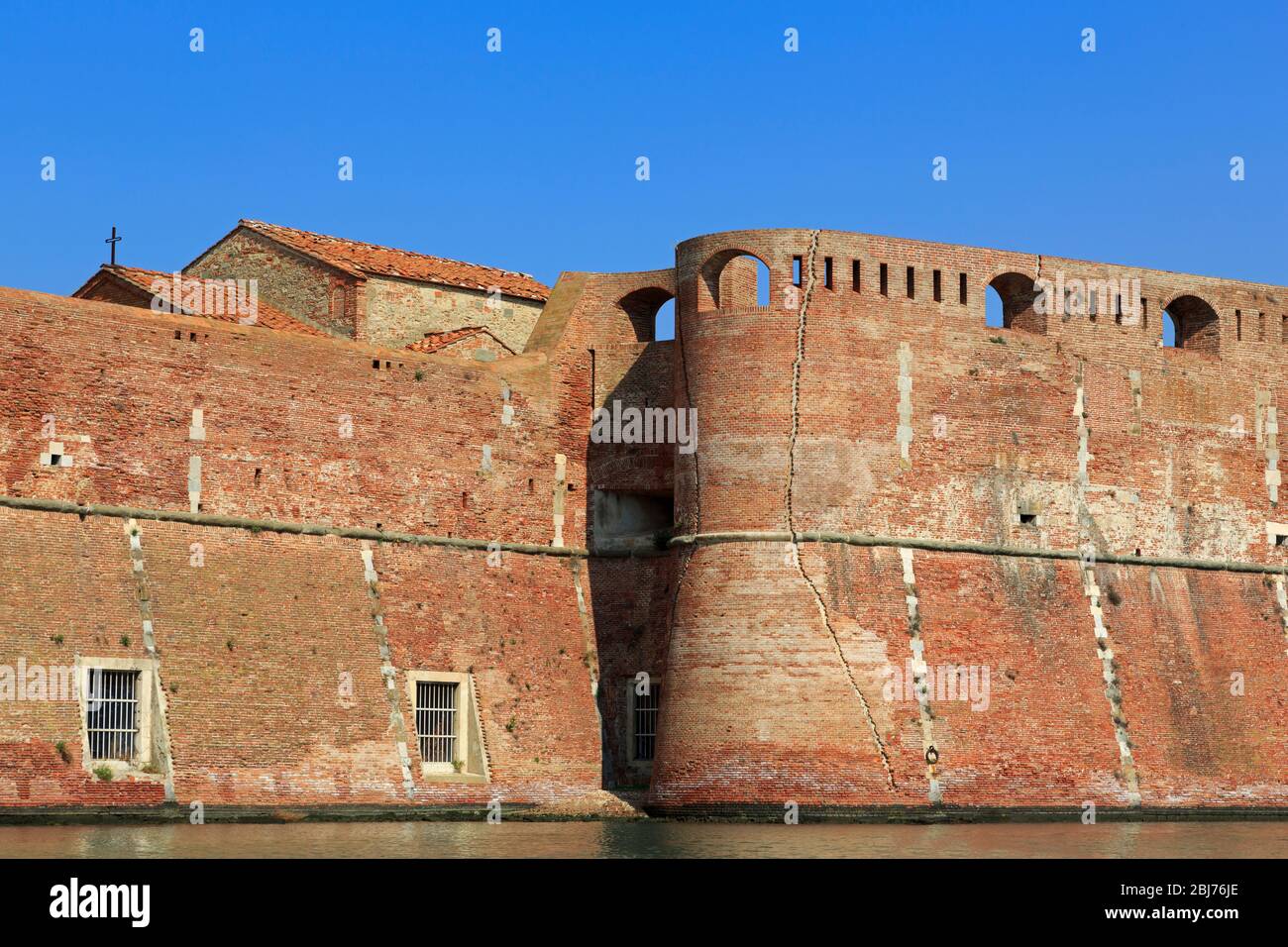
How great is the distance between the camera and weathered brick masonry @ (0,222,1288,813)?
32.9 m

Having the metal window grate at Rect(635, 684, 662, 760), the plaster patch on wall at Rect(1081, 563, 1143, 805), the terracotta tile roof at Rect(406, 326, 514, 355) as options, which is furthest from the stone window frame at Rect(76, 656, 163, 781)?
the plaster patch on wall at Rect(1081, 563, 1143, 805)

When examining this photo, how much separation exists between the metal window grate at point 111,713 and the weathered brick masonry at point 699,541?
1.25 feet

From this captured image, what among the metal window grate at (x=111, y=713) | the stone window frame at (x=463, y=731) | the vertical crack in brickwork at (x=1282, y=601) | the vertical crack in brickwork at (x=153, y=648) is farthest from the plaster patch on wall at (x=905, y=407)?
the metal window grate at (x=111, y=713)

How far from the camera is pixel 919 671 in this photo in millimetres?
36125

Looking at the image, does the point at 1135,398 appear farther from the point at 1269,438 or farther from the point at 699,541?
the point at 699,541

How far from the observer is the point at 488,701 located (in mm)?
36375

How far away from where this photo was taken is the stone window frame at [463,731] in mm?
35406

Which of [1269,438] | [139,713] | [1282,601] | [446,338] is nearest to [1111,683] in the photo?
[1282,601]

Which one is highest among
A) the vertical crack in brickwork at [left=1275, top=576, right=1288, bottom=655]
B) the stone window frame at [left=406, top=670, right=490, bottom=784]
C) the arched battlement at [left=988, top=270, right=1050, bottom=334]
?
the arched battlement at [left=988, top=270, right=1050, bottom=334]

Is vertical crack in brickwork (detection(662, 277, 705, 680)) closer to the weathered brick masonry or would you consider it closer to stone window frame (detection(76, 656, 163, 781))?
the weathered brick masonry

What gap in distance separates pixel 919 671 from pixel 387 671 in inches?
325

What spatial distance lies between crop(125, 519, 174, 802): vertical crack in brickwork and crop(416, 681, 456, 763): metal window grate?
15.7 ft
